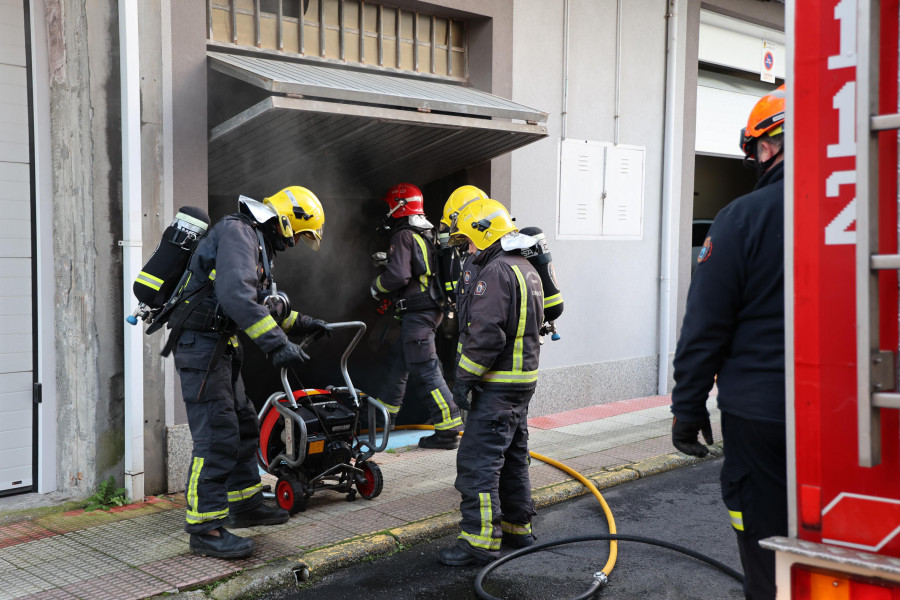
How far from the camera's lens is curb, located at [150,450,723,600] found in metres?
4.07

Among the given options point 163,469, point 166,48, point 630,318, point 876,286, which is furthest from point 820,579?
point 630,318

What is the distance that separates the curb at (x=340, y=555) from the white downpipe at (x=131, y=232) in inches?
59.6

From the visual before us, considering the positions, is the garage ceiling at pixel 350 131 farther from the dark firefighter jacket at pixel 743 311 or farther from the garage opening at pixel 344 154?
the dark firefighter jacket at pixel 743 311

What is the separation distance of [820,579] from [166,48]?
5.01 metres

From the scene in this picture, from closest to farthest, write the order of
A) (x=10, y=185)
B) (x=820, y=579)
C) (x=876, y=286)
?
(x=876, y=286)
(x=820, y=579)
(x=10, y=185)

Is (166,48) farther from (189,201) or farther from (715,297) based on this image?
(715,297)

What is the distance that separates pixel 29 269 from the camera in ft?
17.5

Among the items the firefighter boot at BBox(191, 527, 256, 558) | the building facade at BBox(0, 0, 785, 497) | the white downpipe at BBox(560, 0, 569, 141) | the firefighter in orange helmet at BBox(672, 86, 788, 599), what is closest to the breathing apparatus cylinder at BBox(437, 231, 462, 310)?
the building facade at BBox(0, 0, 785, 497)

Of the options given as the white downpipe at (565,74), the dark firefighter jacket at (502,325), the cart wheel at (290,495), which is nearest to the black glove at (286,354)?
the dark firefighter jacket at (502,325)

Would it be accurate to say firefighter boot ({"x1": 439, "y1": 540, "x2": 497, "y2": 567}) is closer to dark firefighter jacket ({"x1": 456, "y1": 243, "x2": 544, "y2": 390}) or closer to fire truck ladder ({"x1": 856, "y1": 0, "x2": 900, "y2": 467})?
dark firefighter jacket ({"x1": 456, "y1": 243, "x2": 544, "y2": 390})

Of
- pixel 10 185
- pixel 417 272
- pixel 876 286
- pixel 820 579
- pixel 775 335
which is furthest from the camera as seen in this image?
pixel 417 272

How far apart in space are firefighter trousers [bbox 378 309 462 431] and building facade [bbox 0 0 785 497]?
611 millimetres

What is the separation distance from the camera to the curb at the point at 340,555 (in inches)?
160

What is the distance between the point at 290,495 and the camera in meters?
5.13
